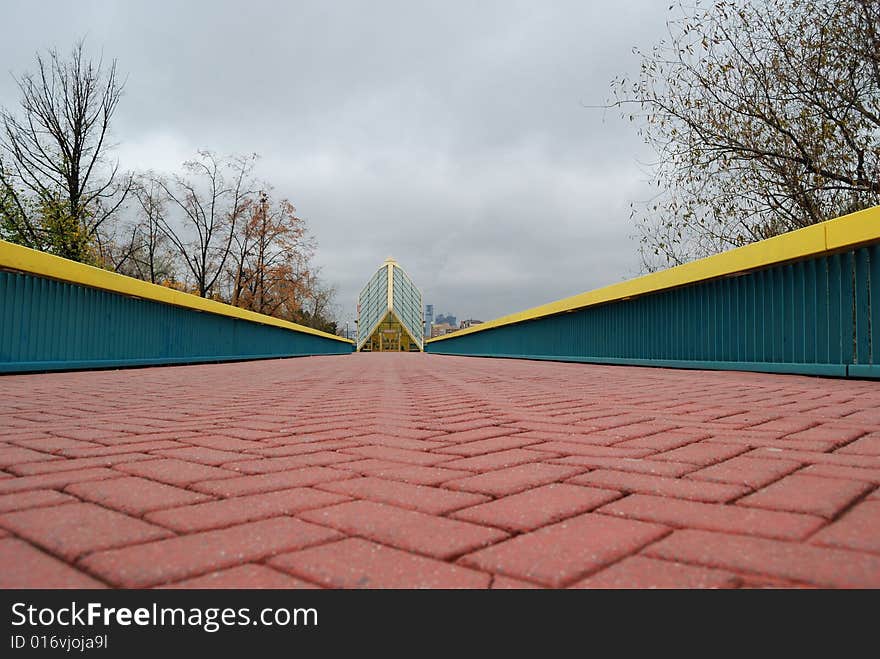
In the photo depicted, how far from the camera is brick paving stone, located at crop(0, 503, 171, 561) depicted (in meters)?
1.12

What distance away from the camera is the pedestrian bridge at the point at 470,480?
101 cm

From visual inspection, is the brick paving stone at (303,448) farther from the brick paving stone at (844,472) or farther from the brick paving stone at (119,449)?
the brick paving stone at (844,472)

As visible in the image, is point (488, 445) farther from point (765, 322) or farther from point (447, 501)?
point (765, 322)

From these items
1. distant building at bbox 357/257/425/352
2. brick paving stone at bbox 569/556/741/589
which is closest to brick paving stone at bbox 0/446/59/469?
brick paving stone at bbox 569/556/741/589

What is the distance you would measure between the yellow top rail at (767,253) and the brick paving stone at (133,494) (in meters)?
5.27

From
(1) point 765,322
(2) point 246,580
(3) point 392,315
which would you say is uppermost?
(3) point 392,315

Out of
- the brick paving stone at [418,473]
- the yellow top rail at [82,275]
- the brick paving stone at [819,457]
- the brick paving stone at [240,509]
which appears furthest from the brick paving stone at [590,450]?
the yellow top rail at [82,275]

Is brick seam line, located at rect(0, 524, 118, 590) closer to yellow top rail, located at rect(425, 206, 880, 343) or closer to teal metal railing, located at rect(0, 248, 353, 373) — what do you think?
yellow top rail, located at rect(425, 206, 880, 343)

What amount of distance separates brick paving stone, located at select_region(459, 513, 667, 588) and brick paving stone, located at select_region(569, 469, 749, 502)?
27cm

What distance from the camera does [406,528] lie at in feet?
4.00

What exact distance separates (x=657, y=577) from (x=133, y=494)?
132 cm

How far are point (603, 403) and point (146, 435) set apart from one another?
8.60ft

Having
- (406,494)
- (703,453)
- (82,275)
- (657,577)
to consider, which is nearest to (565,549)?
(657,577)

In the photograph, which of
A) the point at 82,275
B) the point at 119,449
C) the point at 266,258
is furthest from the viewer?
the point at 266,258
